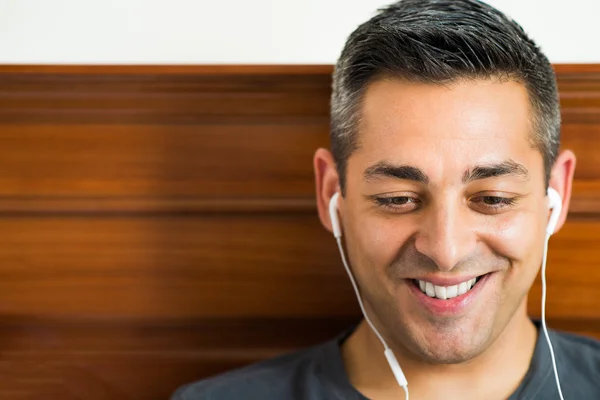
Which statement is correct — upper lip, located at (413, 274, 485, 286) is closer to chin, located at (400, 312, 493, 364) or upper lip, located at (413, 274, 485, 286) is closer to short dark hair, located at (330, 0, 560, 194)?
chin, located at (400, 312, 493, 364)

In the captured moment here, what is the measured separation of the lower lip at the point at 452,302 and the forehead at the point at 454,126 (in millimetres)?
182

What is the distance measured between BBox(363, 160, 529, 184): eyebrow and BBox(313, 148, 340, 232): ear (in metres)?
0.15

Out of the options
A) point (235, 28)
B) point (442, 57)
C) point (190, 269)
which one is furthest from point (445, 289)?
point (235, 28)

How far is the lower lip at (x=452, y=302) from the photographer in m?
1.11

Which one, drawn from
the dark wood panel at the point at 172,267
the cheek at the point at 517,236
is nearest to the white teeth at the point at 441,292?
the cheek at the point at 517,236

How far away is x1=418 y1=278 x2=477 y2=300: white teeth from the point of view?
1113 millimetres

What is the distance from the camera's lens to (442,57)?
1.07 m

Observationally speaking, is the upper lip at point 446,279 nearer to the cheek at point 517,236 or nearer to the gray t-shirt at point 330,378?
the cheek at point 517,236

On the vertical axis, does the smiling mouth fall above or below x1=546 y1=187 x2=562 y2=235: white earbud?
below

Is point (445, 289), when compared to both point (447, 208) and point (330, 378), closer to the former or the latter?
point (447, 208)

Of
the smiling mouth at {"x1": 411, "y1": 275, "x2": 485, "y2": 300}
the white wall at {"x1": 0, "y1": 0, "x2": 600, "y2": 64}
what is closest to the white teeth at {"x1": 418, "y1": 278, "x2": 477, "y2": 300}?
the smiling mouth at {"x1": 411, "y1": 275, "x2": 485, "y2": 300}

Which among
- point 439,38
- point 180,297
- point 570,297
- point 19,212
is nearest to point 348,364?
point 180,297

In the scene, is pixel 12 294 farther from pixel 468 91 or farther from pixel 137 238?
pixel 468 91

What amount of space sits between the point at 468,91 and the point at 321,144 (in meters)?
0.39
